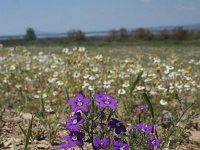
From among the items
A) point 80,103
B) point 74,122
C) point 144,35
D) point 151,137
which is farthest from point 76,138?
point 144,35

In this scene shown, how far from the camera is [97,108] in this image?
106 inches

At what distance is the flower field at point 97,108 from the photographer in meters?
2.70

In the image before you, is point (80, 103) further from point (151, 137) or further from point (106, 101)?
point (151, 137)

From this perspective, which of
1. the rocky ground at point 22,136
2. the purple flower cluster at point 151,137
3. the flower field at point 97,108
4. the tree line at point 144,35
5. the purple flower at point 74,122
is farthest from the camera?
the tree line at point 144,35

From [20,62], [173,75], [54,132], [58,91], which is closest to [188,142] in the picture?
[54,132]

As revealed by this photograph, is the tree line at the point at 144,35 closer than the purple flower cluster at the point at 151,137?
No

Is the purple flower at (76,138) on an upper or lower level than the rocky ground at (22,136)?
upper

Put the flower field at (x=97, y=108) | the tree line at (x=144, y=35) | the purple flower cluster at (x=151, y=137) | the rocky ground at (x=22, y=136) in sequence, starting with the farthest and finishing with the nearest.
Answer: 1. the tree line at (x=144, y=35)
2. the rocky ground at (x=22, y=136)
3. the purple flower cluster at (x=151, y=137)
4. the flower field at (x=97, y=108)

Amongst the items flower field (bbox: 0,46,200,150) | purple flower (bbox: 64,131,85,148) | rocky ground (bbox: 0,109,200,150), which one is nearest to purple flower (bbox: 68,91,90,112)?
flower field (bbox: 0,46,200,150)

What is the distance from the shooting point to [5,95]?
6.98 m

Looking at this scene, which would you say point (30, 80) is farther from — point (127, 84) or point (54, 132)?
point (54, 132)

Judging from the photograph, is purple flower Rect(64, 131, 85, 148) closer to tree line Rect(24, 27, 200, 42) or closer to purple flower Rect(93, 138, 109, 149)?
purple flower Rect(93, 138, 109, 149)

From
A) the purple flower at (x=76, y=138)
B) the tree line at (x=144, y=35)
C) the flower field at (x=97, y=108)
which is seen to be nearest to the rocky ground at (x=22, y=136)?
the flower field at (x=97, y=108)

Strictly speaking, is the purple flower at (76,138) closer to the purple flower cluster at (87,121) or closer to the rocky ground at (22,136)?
the purple flower cluster at (87,121)
